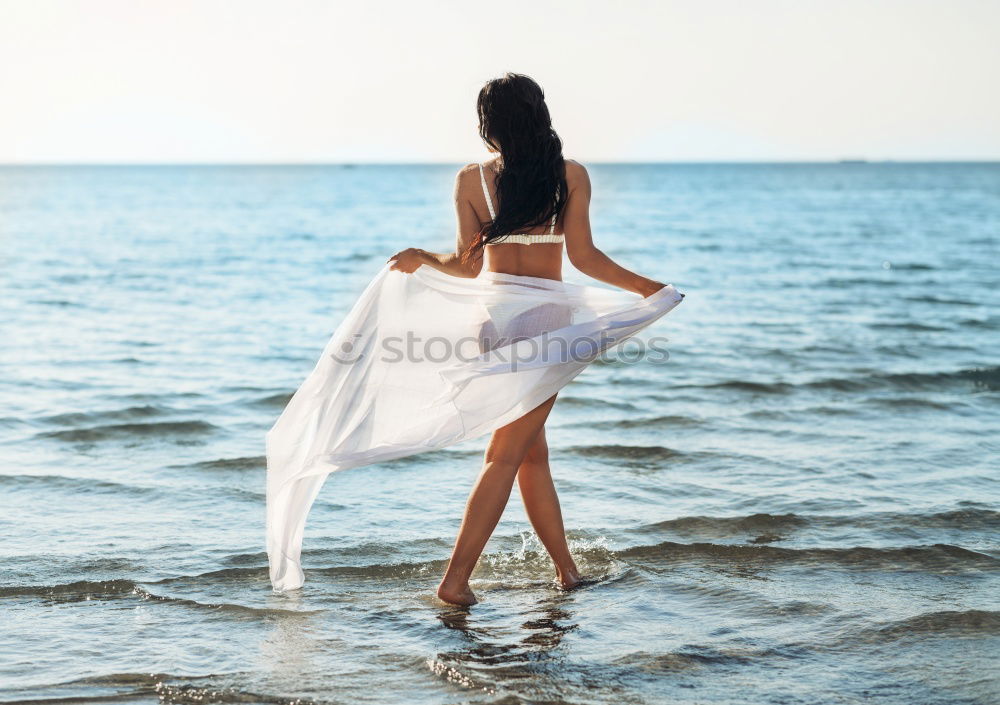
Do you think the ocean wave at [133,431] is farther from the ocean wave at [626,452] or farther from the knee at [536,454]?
the knee at [536,454]

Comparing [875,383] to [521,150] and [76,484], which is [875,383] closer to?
[521,150]

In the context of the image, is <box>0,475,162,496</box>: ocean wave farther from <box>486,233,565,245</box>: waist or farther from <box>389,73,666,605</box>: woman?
<box>486,233,565,245</box>: waist

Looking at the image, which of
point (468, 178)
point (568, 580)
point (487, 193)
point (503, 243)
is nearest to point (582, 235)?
point (503, 243)

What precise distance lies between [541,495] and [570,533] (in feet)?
4.00

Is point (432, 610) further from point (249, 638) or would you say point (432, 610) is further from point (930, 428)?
point (930, 428)

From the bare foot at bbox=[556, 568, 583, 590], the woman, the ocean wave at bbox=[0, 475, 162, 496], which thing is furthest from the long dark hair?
the ocean wave at bbox=[0, 475, 162, 496]

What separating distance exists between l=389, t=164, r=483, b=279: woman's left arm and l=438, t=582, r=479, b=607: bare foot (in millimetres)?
1455

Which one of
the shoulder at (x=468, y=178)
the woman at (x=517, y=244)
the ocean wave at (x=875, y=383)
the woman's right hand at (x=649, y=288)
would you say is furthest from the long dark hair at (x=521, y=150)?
the ocean wave at (x=875, y=383)

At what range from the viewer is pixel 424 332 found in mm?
4789

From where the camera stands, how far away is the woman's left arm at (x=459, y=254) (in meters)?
4.44

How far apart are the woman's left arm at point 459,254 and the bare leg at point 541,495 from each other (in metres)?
0.85

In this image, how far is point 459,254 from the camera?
14.8 ft

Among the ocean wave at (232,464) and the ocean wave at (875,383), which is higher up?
the ocean wave at (875,383)

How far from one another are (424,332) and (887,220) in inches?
1876
